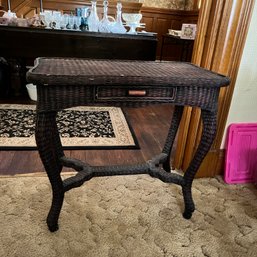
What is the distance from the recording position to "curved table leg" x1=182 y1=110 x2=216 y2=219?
1150 mm

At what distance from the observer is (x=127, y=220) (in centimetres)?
129

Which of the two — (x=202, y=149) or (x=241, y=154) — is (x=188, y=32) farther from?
(x=202, y=149)

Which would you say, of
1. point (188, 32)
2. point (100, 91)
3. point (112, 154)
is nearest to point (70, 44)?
point (112, 154)

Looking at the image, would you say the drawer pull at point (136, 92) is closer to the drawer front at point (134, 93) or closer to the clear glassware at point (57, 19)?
the drawer front at point (134, 93)

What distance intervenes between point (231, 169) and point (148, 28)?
4.54m

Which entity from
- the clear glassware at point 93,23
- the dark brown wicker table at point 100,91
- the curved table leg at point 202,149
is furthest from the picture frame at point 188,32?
the curved table leg at point 202,149

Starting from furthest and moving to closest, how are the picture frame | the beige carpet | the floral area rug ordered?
the picture frame < the floral area rug < the beige carpet

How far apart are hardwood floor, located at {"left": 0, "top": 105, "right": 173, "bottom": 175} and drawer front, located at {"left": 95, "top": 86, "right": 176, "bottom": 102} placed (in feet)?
2.91

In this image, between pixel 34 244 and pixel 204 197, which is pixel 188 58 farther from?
pixel 34 244

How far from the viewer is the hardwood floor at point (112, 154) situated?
169 centimetres

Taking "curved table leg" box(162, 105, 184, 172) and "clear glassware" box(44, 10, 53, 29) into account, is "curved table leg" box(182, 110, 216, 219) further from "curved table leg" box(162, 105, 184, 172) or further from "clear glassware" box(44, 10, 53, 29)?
"clear glassware" box(44, 10, 53, 29)

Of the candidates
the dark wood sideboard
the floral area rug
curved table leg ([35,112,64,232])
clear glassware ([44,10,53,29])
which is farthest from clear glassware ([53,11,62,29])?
curved table leg ([35,112,64,232])

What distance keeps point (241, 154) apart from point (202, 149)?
26.2 inches

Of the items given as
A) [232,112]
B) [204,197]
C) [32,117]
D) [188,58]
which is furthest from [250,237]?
[188,58]
